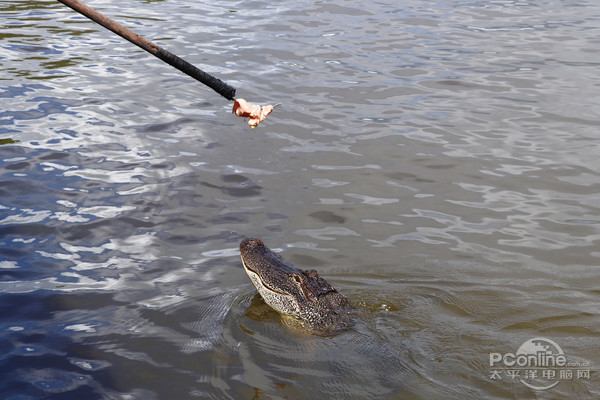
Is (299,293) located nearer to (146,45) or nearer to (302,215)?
(302,215)

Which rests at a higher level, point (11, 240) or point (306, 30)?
point (306, 30)

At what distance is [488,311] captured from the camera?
17.1 ft

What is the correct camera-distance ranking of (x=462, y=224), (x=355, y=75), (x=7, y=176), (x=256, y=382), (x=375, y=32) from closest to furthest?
(x=256, y=382), (x=462, y=224), (x=7, y=176), (x=355, y=75), (x=375, y=32)

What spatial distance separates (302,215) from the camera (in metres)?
6.74

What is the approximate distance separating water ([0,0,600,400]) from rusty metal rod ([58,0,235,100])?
2085mm

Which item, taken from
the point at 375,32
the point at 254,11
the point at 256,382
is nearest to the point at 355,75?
the point at 375,32

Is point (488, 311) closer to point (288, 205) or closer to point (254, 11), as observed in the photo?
point (288, 205)

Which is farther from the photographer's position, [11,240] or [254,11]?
[254,11]

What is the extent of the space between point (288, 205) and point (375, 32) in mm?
8374
